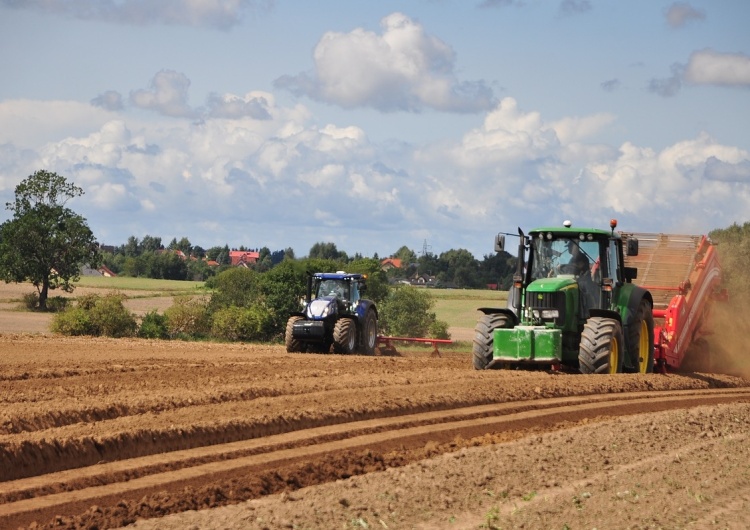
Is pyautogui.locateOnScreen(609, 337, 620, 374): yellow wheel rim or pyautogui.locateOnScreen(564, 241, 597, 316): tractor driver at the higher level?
pyautogui.locateOnScreen(564, 241, 597, 316): tractor driver

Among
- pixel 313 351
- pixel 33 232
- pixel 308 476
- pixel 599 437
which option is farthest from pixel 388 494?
pixel 33 232

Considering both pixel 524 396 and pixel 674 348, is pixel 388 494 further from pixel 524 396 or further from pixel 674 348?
pixel 674 348

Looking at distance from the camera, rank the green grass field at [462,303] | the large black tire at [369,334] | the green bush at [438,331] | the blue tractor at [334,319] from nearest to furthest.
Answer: the blue tractor at [334,319] → the large black tire at [369,334] → the green bush at [438,331] → the green grass field at [462,303]

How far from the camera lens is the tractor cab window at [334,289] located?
2517 cm

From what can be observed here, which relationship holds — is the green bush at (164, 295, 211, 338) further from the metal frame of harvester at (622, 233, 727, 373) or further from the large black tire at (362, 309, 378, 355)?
the metal frame of harvester at (622, 233, 727, 373)

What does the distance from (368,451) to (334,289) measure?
15007 millimetres

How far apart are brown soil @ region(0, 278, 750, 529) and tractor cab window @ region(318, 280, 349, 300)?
7.57 m

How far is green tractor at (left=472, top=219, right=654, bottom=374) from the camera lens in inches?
680

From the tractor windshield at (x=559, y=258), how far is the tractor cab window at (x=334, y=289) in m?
7.91

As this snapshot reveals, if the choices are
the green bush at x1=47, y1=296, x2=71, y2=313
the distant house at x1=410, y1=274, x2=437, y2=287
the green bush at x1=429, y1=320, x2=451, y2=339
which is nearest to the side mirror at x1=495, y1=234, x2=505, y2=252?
the green bush at x1=429, y1=320, x2=451, y2=339

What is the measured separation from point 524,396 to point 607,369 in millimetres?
2735

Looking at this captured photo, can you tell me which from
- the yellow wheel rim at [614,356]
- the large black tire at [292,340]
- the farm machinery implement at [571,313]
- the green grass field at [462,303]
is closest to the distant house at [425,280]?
the green grass field at [462,303]

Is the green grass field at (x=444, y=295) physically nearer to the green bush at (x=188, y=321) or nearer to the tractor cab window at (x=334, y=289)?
the green bush at (x=188, y=321)

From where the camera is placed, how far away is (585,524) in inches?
289
